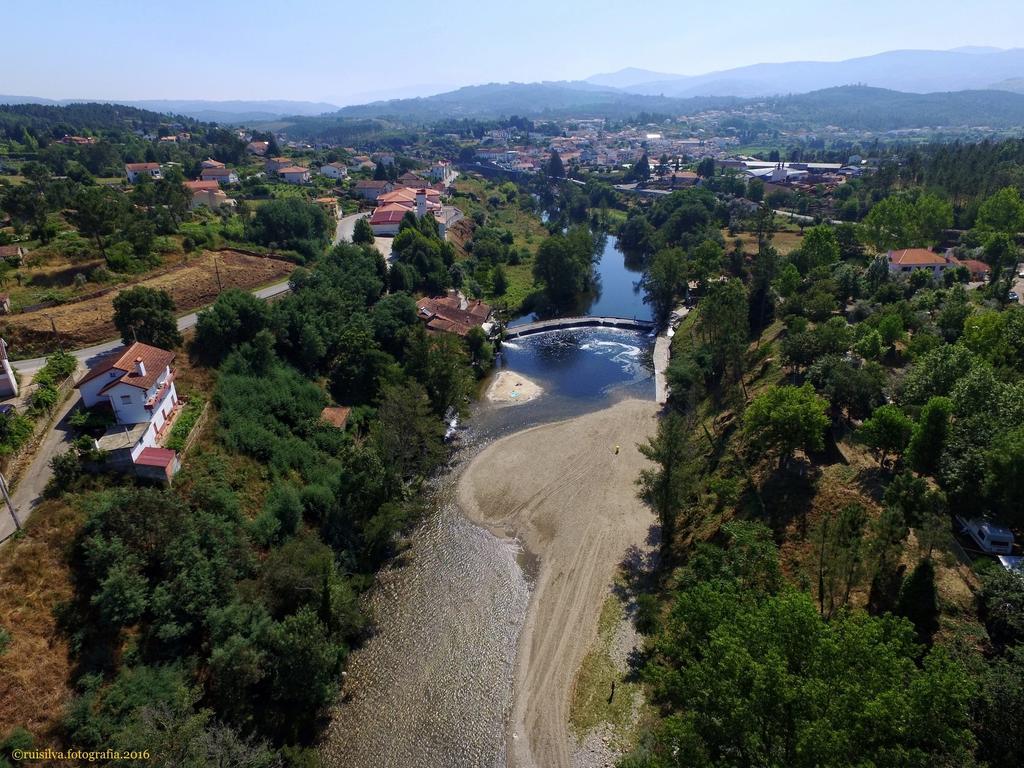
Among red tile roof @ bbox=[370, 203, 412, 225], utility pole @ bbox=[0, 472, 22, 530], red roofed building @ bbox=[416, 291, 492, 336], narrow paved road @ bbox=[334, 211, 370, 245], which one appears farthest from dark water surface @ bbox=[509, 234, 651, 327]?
utility pole @ bbox=[0, 472, 22, 530]

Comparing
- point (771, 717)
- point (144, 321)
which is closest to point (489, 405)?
Answer: point (144, 321)

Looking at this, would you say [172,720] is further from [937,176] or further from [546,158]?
[546,158]

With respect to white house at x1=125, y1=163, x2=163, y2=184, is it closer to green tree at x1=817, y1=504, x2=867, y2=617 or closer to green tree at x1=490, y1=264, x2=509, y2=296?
green tree at x1=490, y1=264, x2=509, y2=296

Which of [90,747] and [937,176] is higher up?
[937,176]

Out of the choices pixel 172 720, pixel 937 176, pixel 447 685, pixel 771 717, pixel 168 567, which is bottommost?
pixel 447 685

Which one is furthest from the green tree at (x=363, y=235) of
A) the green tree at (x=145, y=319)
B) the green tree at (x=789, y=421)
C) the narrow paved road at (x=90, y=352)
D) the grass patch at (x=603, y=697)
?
the grass patch at (x=603, y=697)

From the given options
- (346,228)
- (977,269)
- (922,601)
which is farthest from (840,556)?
(346,228)

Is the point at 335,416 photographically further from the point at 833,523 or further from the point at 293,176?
the point at 293,176
